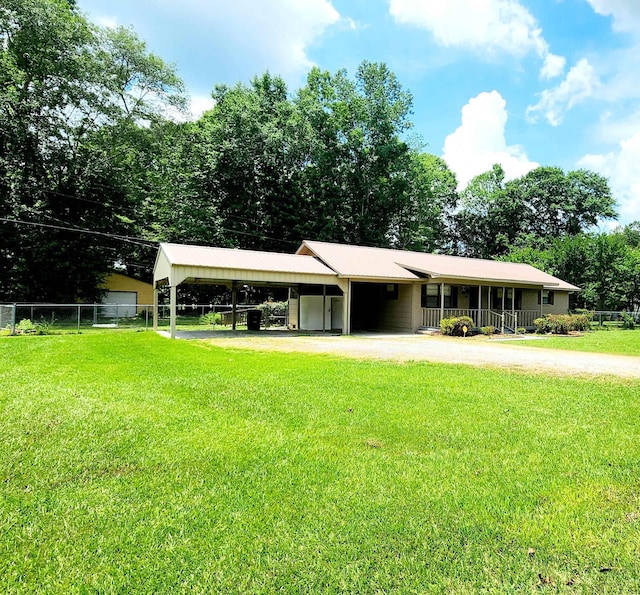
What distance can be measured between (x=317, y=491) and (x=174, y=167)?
3200 cm

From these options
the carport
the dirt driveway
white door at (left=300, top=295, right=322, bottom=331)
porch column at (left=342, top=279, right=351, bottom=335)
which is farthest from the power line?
the dirt driveway

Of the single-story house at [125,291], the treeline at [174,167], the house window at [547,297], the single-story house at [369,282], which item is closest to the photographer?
the single-story house at [369,282]

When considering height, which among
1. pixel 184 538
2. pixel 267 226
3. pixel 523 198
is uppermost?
pixel 523 198

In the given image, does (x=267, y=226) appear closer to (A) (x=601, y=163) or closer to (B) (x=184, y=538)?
(B) (x=184, y=538)

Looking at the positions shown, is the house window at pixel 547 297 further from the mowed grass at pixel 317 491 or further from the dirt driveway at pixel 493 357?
the mowed grass at pixel 317 491

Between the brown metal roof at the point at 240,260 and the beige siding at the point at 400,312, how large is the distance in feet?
14.0

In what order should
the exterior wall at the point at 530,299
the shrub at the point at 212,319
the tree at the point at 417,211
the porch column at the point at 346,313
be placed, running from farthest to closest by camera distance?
1. the tree at the point at 417,211
2. the exterior wall at the point at 530,299
3. the shrub at the point at 212,319
4. the porch column at the point at 346,313

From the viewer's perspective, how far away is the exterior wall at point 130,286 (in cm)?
3007

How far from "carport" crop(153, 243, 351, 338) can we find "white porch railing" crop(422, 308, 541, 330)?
4471 mm

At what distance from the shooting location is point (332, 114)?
33.8m

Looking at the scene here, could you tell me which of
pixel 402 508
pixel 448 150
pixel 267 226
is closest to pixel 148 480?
pixel 402 508

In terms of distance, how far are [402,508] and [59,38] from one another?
31899 mm

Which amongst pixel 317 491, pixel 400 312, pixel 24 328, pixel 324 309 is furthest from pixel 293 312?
pixel 317 491

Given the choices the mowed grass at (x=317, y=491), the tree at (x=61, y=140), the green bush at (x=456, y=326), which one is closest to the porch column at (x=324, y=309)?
Result: the green bush at (x=456, y=326)
